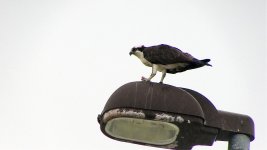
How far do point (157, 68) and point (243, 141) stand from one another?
3.68 ft

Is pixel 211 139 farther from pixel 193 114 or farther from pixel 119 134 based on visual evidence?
pixel 119 134

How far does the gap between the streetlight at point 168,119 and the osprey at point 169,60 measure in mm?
589

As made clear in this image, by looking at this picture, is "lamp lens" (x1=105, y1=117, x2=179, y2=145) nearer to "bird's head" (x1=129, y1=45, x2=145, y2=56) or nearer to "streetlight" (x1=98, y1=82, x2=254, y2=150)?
"streetlight" (x1=98, y1=82, x2=254, y2=150)

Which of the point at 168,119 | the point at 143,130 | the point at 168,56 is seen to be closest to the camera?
the point at 168,119

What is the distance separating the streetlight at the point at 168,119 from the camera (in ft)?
11.6

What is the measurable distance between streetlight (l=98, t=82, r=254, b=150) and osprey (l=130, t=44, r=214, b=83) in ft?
1.93

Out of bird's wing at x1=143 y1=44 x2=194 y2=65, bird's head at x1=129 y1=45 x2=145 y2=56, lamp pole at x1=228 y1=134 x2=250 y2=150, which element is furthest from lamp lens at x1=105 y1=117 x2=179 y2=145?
bird's head at x1=129 y1=45 x2=145 y2=56

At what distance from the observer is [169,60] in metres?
4.45

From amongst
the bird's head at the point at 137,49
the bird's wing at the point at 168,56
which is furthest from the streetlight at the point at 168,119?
the bird's head at the point at 137,49

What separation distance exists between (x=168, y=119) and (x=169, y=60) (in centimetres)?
104

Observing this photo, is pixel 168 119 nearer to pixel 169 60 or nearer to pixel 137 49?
pixel 169 60

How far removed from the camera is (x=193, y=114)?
3.52 meters

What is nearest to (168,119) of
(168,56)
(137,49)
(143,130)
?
(143,130)

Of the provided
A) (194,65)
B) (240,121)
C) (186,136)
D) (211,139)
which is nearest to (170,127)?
(186,136)
